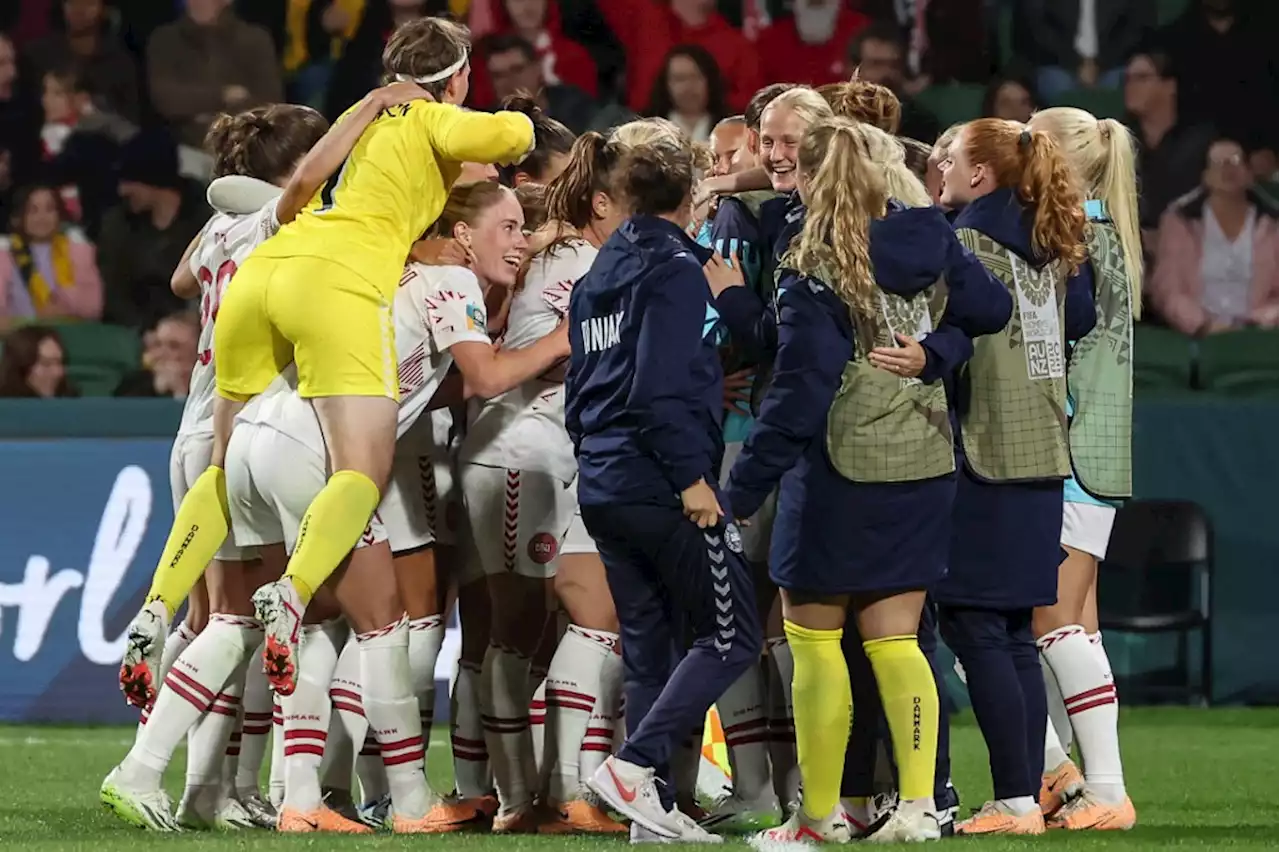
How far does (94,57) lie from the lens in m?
12.0

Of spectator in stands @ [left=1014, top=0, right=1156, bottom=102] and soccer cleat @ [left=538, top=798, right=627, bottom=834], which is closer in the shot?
soccer cleat @ [left=538, top=798, right=627, bottom=834]

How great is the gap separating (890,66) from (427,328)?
623cm

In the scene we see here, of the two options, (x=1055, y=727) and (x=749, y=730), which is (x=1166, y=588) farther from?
(x=749, y=730)

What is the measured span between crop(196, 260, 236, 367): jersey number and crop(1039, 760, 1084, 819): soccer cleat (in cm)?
270

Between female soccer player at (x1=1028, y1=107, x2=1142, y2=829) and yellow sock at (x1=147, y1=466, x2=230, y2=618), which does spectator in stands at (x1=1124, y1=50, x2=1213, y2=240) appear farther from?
yellow sock at (x1=147, y1=466, x2=230, y2=618)

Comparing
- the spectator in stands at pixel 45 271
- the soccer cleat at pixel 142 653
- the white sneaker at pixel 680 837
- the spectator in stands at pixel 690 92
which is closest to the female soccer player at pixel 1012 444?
the white sneaker at pixel 680 837

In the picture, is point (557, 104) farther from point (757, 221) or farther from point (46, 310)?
point (757, 221)

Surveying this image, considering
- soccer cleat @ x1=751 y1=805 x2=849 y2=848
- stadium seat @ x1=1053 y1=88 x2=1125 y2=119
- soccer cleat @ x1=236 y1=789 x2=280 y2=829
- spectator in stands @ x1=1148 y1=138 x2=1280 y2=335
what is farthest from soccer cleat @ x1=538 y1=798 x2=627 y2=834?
stadium seat @ x1=1053 y1=88 x2=1125 y2=119

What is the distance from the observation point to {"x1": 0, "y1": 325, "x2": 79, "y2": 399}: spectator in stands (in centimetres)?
1070

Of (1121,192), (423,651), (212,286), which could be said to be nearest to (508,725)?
(423,651)

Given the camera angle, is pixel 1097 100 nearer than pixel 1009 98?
No

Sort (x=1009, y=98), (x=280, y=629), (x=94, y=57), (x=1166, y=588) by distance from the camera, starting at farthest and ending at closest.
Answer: (x=94, y=57) < (x=1009, y=98) < (x=1166, y=588) < (x=280, y=629)

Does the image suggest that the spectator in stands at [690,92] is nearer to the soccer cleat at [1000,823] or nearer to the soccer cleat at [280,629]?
the soccer cleat at [1000,823]

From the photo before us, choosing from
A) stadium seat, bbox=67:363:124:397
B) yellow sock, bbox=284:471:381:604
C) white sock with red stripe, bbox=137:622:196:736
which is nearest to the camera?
yellow sock, bbox=284:471:381:604
